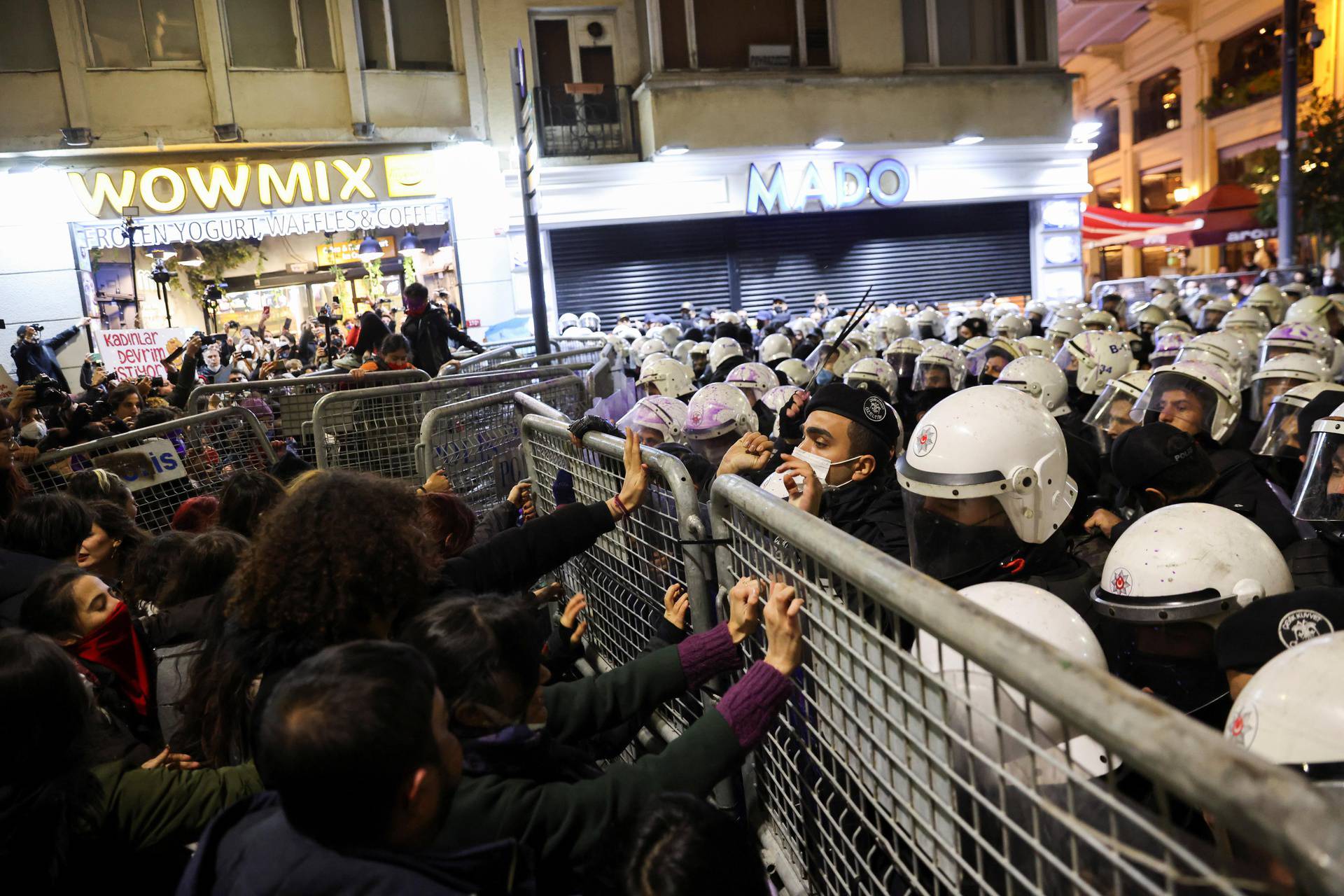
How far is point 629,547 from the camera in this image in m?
3.23

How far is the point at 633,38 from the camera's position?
22562 mm

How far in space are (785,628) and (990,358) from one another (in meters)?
7.35

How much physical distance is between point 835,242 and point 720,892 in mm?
23248

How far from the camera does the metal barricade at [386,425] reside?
A: 21.4ft

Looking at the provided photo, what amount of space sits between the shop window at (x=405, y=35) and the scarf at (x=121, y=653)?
19776 mm

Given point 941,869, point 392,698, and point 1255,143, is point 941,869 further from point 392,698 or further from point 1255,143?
point 1255,143

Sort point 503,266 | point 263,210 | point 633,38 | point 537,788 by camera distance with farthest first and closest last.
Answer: point 633,38 < point 503,266 < point 263,210 < point 537,788

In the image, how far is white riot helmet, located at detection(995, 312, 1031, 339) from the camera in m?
12.4

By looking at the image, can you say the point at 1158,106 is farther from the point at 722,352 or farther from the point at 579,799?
the point at 579,799

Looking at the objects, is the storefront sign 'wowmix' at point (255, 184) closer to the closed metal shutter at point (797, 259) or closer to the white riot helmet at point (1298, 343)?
the closed metal shutter at point (797, 259)

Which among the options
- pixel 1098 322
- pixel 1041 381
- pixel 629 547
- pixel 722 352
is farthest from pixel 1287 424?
pixel 1098 322

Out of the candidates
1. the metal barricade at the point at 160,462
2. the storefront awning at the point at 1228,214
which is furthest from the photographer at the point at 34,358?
the storefront awning at the point at 1228,214

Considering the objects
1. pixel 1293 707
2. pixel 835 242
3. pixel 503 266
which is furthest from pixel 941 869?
pixel 835 242

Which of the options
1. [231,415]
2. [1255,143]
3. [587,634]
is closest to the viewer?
[587,634]
